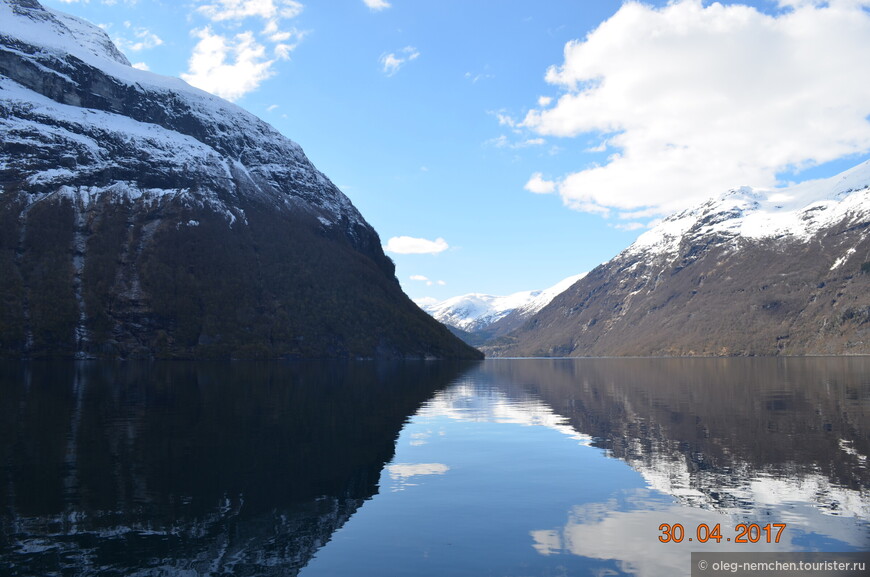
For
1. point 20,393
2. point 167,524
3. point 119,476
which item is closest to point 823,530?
point 167,524

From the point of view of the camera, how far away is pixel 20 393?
78688 millimetres

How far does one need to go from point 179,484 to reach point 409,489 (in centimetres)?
1202

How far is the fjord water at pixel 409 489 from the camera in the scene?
21.5 m

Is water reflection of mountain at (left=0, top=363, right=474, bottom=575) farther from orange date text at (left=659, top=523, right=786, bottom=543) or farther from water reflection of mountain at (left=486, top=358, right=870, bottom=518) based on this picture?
water reflection of mountain at (left=486, top=358, right=870, bottom=518)

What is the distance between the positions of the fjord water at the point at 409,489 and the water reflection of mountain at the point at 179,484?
0.12m

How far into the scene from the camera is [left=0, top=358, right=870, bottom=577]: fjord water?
70.7ft

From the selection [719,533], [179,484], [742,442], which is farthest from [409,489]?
[742,442]

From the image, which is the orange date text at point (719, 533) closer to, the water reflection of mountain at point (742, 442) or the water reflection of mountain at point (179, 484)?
the water reflection of mountain at point (742, 442)

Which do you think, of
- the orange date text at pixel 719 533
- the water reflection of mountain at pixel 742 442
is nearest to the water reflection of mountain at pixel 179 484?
the orange date text at pixel 719 533

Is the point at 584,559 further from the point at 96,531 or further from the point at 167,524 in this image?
the point at 96,531

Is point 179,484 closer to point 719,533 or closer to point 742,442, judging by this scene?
point 719,533

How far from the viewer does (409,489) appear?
31781 millimetres

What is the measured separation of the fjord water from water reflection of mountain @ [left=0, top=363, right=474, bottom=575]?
121mm

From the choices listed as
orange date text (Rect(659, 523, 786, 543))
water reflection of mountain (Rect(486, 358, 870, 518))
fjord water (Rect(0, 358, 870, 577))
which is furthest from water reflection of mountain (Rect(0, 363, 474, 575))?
water reflection of mountain (Rect(486, 358, 870, 518))
